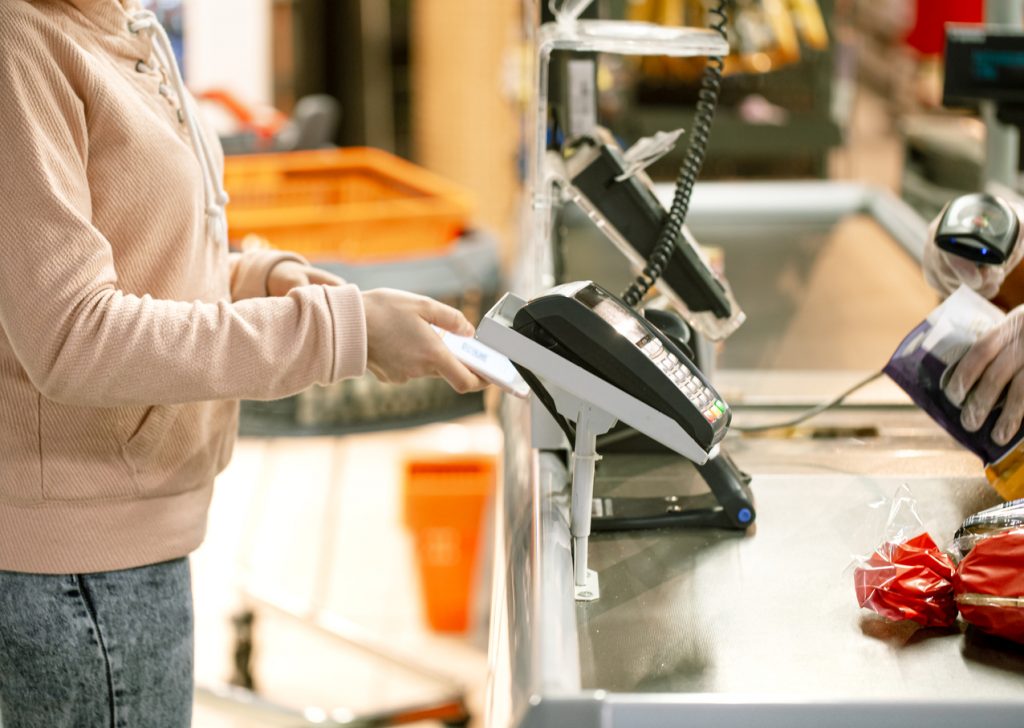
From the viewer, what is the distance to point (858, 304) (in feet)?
7.86

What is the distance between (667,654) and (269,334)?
450 millimetres

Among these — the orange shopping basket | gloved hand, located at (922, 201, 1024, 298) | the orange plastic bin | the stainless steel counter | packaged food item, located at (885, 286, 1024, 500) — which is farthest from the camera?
the orange plastic bin

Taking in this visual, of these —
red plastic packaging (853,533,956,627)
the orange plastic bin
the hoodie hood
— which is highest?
the hoodie hood

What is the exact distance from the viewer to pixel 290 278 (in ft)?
4.57

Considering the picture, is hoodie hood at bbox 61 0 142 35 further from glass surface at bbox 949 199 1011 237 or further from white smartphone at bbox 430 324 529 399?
glass surface at bbox 949 199 1011 237

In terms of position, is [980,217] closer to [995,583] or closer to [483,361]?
[995,583]

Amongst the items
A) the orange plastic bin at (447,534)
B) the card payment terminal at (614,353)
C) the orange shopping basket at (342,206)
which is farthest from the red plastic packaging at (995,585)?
the orange plastic bin at (447,534)

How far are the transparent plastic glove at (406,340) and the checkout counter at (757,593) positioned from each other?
0.63 ft

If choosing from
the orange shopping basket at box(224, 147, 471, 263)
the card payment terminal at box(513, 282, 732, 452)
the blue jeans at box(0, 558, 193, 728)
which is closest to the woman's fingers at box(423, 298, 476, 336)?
the card payment terminal at box(513, 282, 732, 452)

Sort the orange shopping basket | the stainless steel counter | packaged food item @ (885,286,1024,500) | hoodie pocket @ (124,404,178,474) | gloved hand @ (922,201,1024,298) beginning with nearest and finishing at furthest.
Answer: the stainless steel counter
hoodie pocket @ (124,404,178,474)
packaged food item @ (885,286,1024,500)
gloved hand @ (922,201,1024,298)
the orange shopping basket

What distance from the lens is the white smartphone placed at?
3.87 feet

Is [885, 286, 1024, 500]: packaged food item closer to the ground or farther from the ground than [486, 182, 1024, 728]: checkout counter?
farther from the ground

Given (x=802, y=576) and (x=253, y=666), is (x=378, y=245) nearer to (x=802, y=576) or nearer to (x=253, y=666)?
(x=253, y=666)

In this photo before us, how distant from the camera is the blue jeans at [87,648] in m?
1.20
